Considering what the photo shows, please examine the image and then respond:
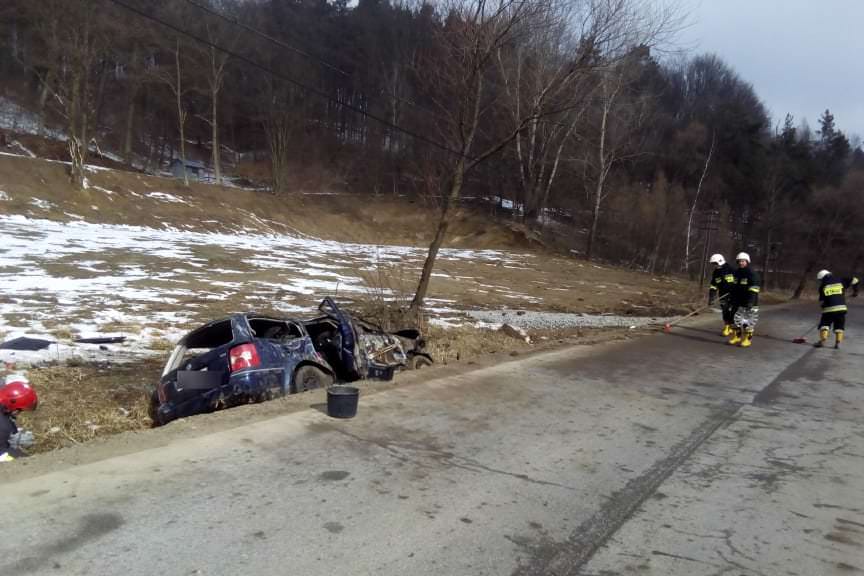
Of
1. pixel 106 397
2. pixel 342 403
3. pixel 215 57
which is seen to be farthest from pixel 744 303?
pixel 215 57

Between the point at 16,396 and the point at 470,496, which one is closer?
the point at 470,496

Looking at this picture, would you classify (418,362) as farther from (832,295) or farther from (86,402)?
(832,295)

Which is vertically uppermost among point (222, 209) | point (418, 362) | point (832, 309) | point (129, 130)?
point (129, 130)

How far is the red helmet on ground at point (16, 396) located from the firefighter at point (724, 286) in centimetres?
1260

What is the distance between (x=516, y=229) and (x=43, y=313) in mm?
36922

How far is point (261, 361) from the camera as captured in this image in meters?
6.60

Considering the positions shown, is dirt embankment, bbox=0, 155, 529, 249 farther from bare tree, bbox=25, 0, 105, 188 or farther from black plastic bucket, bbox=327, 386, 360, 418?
black plastic bucket, bbox=327, 386, 360, 418

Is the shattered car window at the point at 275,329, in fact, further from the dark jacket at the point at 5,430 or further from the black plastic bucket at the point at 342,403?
the dark jacket at the point at 5,430

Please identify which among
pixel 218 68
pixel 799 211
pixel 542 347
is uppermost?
pixel 218 68

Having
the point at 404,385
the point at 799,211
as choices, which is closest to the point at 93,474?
the point at 404,385

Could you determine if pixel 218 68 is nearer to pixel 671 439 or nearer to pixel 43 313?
pixel 43 313

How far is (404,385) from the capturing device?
7.65m

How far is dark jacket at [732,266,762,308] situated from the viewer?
42.5 feet

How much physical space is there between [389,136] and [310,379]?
58.8m
